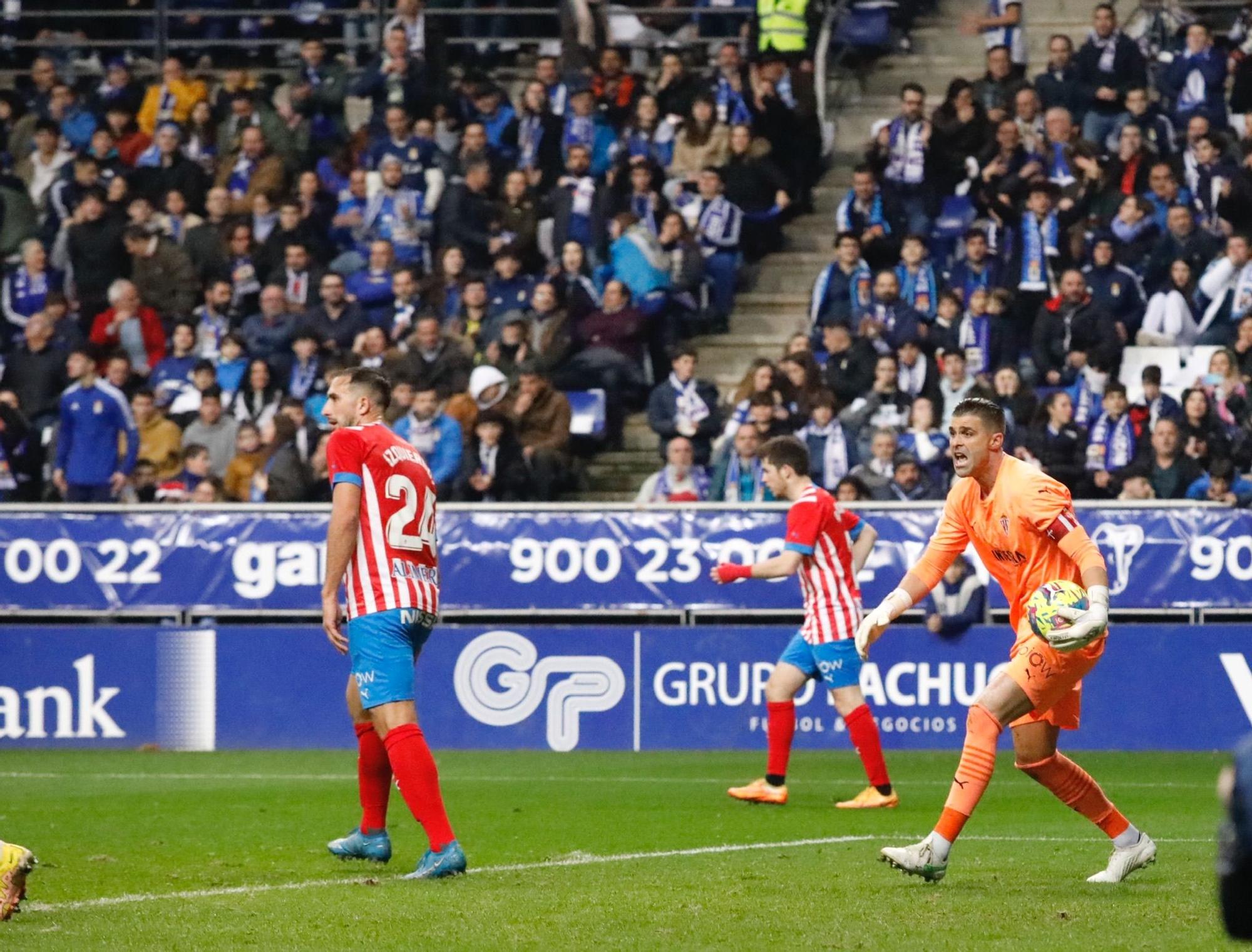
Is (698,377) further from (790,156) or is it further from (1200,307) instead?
(1200,307)

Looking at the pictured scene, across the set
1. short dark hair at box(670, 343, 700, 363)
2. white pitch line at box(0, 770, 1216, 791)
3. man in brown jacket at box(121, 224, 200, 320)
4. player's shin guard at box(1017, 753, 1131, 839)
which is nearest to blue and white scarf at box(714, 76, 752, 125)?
short dark hair at box(670, 343, 700, 363)

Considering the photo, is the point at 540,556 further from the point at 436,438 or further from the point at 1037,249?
the point at 1037,249

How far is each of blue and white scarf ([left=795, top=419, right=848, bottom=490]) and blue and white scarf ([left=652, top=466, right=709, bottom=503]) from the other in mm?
886

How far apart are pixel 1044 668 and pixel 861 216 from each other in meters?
12.3

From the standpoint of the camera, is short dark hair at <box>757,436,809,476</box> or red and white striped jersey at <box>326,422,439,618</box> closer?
red and white striped jersey at <box>326,422,439,618</box>

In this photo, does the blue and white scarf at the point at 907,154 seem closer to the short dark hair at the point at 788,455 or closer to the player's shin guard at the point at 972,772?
the short dark hair at the point at 788,455

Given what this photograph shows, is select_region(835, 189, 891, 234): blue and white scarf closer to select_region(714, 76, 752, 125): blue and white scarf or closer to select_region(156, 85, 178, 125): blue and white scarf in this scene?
select_region(714, 76, 752, 125): blue and white scarf

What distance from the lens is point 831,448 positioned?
17.4 m

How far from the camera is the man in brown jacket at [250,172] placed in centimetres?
2170

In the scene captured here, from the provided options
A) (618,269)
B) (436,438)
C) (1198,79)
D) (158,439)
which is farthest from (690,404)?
(1198,79)

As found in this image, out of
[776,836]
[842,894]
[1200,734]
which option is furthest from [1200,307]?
[842,894]

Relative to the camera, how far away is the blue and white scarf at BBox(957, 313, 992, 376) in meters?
18.4

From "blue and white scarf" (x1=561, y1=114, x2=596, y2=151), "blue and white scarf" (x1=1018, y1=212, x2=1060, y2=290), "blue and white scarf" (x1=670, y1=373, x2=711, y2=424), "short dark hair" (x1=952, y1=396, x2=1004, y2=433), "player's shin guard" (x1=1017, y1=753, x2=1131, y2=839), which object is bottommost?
"player's shin guard" (x1=1017, y1=753, x2=1131, y2=839)

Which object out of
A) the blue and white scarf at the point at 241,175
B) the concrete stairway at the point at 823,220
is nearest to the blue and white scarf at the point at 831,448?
the concrete stairway at the point at 823,220
